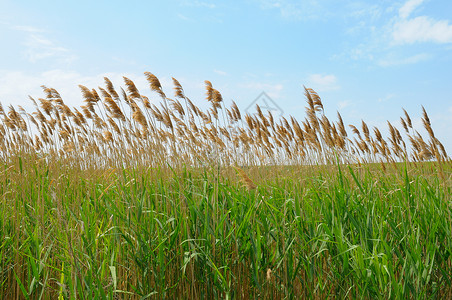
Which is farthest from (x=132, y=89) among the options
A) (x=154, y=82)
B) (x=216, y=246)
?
(x=216, y=246)

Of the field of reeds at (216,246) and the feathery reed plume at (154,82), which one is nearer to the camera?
the field of reeds at (216,246)

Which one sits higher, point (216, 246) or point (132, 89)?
point (132, 89)

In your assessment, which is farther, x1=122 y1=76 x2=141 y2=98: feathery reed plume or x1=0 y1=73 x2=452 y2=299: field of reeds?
x1=122 y1=76 x2=141 y2=98: feathery reed plume

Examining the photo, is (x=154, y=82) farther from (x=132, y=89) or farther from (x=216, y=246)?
(x=216, y=246)

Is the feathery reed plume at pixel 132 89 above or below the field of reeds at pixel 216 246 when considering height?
above

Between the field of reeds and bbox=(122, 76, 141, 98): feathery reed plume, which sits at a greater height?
bbox=(122, 76, 141, 98): feathery reed plume

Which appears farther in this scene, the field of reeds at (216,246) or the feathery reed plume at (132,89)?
the feathery reed plume at (132,89)

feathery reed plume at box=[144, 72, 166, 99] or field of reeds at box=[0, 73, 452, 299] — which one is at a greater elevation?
feathery reed plume at box=[144, 72, 166, 99]

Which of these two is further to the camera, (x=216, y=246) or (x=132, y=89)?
(x=132, y=89)

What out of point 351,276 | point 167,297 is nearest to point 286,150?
point 351,276

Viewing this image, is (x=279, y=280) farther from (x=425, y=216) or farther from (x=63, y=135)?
(x=63, y=135)

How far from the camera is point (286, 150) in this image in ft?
22.6

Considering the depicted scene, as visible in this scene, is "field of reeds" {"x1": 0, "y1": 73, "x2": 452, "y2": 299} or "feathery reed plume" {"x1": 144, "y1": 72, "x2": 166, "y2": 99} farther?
"feathery reed plume" {"x1": 144, "y1": 72, "x2": 166, "y2": 99}

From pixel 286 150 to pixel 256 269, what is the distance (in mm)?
4536
